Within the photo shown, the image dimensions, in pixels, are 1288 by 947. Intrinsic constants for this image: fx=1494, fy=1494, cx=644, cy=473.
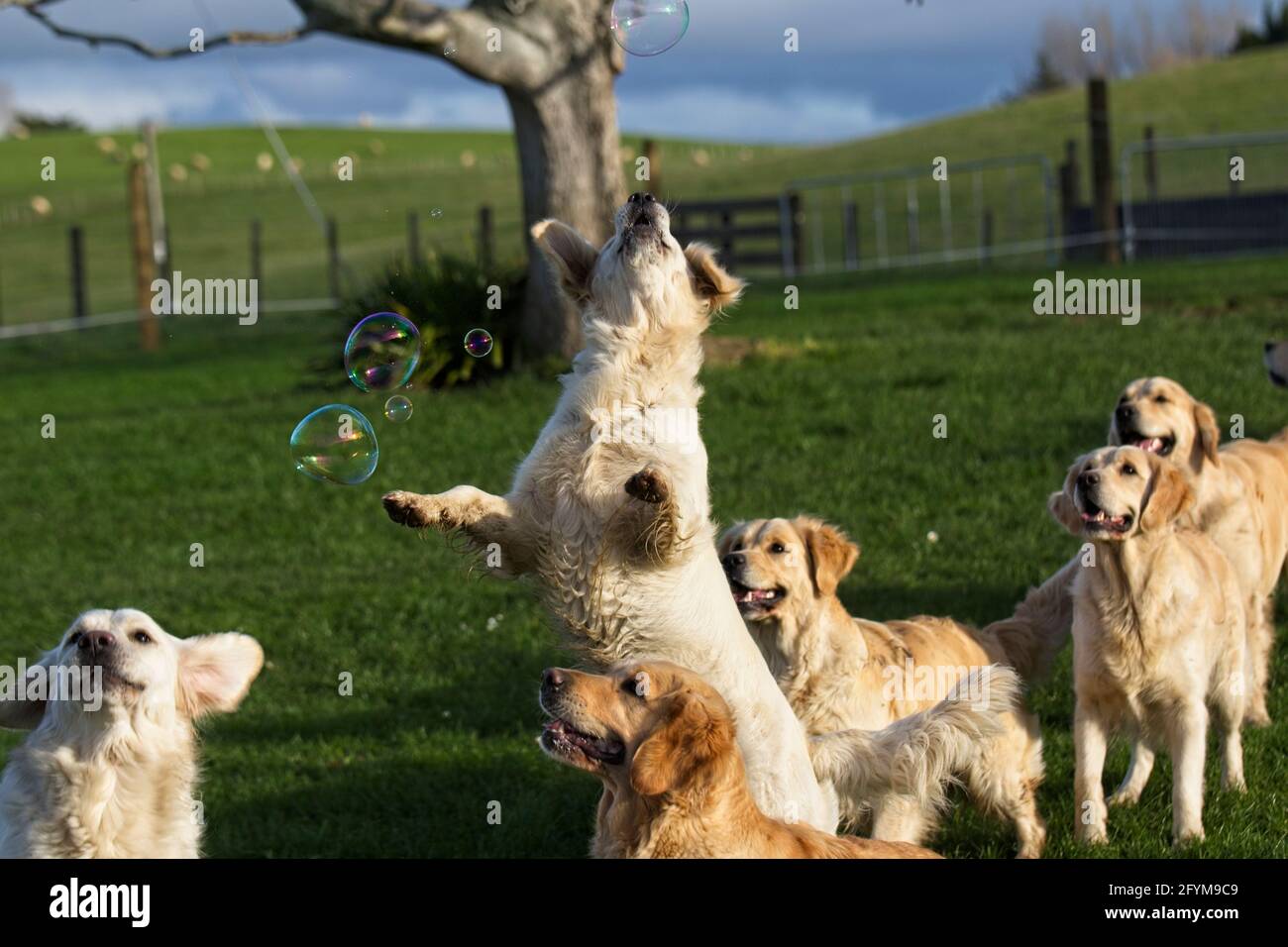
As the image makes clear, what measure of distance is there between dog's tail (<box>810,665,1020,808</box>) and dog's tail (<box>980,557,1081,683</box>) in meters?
1.46

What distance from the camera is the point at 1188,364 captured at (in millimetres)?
13195

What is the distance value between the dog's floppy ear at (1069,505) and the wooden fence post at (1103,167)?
16.3 metres

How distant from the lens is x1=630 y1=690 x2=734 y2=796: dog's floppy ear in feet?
14.0

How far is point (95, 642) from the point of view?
4430 mm

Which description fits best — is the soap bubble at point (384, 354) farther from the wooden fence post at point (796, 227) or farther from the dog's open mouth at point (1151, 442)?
the wooden fence post at point (796, 227)

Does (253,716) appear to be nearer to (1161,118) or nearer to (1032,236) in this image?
(1032,236)

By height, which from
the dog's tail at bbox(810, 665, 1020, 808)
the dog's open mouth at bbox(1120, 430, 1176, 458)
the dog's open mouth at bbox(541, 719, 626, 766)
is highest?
the dog's open mouth at bbox(1120, 430, 1176, 458)

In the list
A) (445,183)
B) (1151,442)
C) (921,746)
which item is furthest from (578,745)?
(445,183)

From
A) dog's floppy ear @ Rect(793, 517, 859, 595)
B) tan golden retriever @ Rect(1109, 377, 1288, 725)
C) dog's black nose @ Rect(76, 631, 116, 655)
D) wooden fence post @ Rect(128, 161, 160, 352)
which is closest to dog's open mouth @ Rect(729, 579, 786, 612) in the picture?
dog's floppy ear @ Rect(793, 517, 859, 595)

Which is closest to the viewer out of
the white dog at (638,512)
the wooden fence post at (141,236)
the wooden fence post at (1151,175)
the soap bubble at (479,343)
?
the white dog at (638,512)

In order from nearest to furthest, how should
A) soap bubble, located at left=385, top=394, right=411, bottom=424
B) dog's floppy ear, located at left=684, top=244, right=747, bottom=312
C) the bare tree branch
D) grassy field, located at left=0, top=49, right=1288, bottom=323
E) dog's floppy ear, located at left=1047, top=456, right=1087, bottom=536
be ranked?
1. dog's floppy ear, located at left=684, top=244, right=747, bottom=312
2. dog's floppy ear, located at left=1047, top=456, right=1087, bottom=536
3. soap bubble, located at left=385, top=394, right=411, bottom=424
4. the bare tree branch
5. grassy field, located at left=0, top=49, right=1288, bottom=323

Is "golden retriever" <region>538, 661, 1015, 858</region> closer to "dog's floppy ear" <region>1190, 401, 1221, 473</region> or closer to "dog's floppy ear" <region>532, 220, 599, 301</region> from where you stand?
"dog's floppy ear" <region>532, 220, 599, 301</region>

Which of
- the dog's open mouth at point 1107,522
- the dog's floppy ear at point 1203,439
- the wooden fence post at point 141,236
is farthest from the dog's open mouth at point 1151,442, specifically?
the wooden fence post at point 141,236

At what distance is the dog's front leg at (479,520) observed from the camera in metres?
5.24
